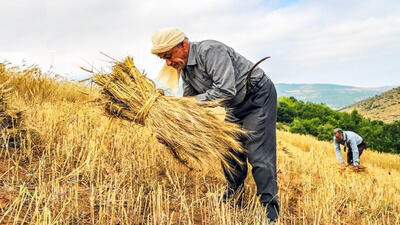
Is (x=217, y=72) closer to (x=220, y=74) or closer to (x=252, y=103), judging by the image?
(x=220, y=74)

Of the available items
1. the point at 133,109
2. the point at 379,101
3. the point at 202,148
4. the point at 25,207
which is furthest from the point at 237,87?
the point at 379,101

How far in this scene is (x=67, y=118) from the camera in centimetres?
418

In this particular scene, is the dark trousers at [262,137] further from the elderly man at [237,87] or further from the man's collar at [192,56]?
the man's collar at [192,56]

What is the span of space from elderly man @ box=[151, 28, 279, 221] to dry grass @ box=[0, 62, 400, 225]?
31cm

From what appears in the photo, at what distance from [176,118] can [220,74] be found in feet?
1.57

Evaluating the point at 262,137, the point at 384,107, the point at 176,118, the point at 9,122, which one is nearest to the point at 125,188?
the point at 176,118

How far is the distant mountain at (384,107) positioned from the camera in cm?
4616

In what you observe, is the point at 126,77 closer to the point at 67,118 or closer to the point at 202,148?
the point at 202,148

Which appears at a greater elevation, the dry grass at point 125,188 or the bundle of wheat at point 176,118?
the bundle of wheat at point 176,118

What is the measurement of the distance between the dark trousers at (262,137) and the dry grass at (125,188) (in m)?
0.17

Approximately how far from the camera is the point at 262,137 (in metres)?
2.81

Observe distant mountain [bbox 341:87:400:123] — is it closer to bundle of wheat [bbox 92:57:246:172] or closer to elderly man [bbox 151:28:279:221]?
elderly man [bbox 151:28:279:221]

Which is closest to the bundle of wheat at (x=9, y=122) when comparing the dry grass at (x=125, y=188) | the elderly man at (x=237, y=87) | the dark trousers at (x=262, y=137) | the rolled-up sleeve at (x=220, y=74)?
the dry grass at (x=125, y=188)

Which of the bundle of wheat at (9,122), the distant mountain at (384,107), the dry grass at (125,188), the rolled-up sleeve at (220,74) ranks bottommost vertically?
the distant mountain at (384,107)
